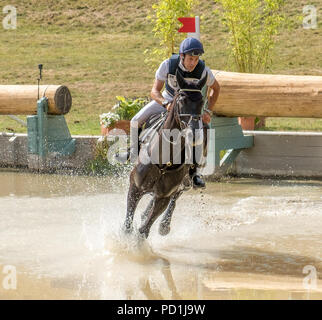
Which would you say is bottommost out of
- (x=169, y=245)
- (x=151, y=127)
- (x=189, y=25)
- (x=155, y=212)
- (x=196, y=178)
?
(x=169, y=245)

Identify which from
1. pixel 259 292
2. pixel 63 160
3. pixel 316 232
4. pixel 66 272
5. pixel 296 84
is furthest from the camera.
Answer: pixel 63 160

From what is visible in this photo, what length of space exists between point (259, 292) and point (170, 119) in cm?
169

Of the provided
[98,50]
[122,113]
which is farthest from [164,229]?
[98,50]

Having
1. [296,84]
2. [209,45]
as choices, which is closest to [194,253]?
[296,84]

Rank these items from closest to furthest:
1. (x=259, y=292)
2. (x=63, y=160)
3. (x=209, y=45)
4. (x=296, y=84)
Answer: (x=259, y=292)
(x=296, y=84)
(x=63, y=160)
(x=209, y=45)

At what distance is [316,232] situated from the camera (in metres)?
7.57

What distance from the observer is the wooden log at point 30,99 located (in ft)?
36.8

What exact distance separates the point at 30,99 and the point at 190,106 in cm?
580

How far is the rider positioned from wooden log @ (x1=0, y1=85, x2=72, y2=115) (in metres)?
4.14

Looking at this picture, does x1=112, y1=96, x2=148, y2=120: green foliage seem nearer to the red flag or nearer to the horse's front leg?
the red flag

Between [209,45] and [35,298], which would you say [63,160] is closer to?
[35,298]

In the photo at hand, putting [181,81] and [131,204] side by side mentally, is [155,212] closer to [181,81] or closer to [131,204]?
[131,204]

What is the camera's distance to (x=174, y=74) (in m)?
6.47

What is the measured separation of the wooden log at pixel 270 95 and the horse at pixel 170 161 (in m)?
3.21
